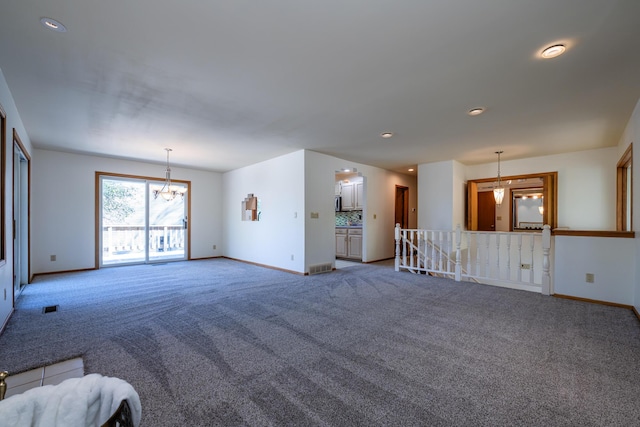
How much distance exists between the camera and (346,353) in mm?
2344

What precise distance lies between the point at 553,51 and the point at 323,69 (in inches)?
73.1

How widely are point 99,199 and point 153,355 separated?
545 centimetres

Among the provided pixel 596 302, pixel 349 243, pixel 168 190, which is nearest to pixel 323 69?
pixel 596 302

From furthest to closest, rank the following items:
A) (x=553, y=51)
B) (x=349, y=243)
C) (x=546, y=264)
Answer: (x=349, y=243), (x=546, y=264), (x=553, y=51)

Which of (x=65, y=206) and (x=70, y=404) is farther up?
(x=65, y=206)

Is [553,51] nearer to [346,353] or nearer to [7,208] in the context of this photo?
[346,353]

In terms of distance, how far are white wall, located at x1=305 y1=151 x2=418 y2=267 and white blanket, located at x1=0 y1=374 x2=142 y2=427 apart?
4812 mm

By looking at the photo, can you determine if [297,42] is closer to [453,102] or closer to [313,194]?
[453,102]

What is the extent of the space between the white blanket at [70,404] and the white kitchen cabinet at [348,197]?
7.65 meters

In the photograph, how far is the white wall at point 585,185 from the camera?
515 centimetres

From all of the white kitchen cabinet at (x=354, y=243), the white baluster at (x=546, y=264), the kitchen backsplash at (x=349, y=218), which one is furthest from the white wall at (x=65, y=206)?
the white baluster at (x=546, y=264)

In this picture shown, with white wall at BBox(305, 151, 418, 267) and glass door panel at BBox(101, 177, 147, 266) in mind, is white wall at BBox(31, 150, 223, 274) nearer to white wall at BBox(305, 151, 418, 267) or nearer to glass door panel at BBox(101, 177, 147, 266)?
glass door panel at BBox(101, 177, 147, 266)

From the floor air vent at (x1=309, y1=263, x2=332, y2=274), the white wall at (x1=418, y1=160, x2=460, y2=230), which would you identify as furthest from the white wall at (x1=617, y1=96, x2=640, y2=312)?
the floor air vent at (x1=309, y1=263, x2=332, y2=274)

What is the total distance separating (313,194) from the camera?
5699mm
